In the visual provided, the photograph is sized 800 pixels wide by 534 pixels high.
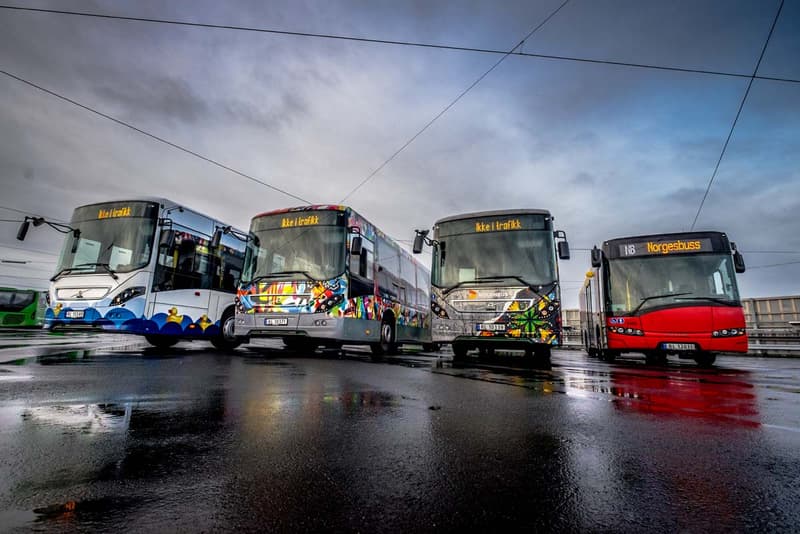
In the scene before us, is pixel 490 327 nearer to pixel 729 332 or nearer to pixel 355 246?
pixel 355 246

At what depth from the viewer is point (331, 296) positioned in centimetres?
883

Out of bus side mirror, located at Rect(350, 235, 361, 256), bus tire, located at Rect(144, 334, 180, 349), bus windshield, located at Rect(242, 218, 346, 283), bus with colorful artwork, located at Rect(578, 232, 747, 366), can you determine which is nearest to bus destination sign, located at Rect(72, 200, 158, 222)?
bus windshield, located at Rect(242, 218, 346, 283)

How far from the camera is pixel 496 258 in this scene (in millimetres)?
8938

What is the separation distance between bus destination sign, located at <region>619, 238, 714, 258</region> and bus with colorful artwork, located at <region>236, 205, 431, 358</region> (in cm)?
659

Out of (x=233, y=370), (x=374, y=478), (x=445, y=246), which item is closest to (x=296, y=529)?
(x=374, y=478)

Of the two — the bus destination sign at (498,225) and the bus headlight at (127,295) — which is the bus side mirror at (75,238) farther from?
the bus destination sign at (498,225)

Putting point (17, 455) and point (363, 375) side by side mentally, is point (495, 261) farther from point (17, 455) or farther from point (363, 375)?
point (17, 455)

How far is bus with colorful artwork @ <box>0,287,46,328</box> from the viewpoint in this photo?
71.5 ft

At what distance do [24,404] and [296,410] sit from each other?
82.6 inches

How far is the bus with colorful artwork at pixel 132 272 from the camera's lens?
8.76 meters

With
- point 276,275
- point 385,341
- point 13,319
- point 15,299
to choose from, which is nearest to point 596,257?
point 385,341

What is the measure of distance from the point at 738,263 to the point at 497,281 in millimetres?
5774

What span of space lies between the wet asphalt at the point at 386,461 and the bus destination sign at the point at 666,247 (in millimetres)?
6700

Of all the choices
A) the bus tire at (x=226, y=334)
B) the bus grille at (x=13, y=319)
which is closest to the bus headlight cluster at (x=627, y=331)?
the bus tire at (x=226, y=334)
